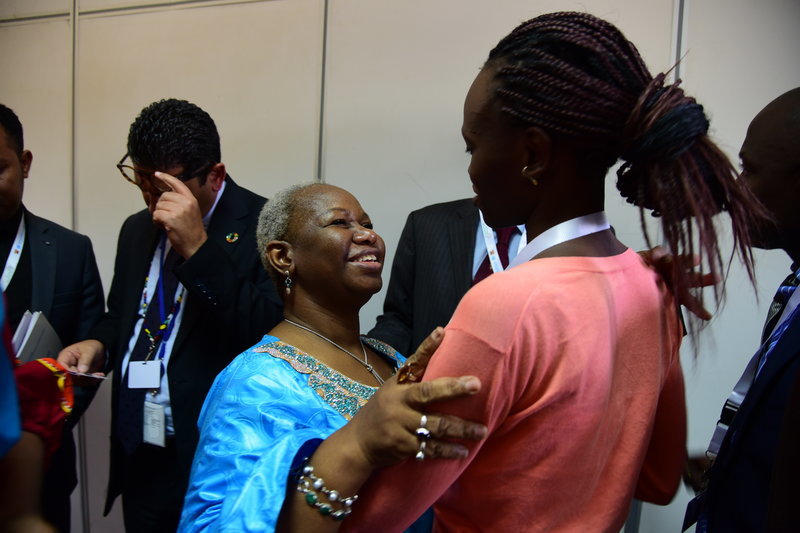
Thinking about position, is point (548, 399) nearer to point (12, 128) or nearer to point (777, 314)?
point (777, 314)

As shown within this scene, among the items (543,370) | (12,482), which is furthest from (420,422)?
(12,482)

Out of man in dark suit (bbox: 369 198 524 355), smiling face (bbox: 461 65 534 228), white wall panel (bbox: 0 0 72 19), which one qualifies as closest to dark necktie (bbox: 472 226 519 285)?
man in dark suit (bbox: 369 198 524 355)

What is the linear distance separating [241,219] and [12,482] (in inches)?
53.1

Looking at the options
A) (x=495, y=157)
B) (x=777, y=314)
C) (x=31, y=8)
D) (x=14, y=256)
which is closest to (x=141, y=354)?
(x=14, y=256)

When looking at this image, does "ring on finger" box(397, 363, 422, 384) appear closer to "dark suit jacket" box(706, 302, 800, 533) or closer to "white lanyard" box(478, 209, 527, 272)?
"dark suit jacket" box(706, 302, 800, 533)

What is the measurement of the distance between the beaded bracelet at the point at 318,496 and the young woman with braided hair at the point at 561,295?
0.4 inches

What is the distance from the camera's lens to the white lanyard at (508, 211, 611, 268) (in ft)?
2.36

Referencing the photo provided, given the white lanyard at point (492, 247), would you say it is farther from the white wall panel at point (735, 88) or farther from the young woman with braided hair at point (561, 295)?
the young woman with braided hair at point (561, 295)

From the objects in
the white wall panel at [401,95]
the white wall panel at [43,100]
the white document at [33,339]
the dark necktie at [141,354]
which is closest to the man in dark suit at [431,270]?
the white wall panel at [401,95]

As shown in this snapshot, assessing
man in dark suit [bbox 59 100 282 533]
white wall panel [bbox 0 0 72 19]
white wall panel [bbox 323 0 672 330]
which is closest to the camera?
man in dark suit [bbox 59 100 282 533]

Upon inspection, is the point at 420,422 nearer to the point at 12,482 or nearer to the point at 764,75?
the point at 12,482

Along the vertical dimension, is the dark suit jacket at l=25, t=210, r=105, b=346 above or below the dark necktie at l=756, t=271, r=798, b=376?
below

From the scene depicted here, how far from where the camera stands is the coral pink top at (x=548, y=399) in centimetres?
63

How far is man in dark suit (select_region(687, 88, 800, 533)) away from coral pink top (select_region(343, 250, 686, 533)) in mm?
182
